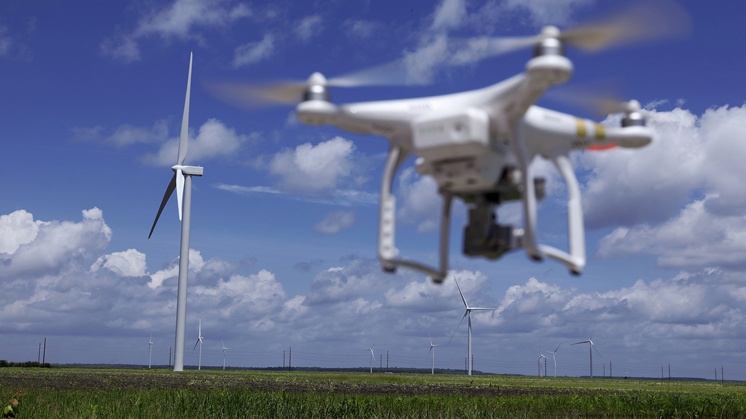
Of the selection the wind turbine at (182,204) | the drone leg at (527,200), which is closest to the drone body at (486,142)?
the drone leg at (527,200)

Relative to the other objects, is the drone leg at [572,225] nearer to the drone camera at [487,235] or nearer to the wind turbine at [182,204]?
the drone camera at [487,235]

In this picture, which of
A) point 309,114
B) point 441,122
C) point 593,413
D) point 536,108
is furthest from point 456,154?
point 593,413

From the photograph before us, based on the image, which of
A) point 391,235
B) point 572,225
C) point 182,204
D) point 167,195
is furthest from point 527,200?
→ point 182,204

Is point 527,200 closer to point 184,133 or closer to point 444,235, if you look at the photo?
point 444,235

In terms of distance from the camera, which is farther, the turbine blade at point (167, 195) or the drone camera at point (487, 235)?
the turbine blade at point (167, 195)

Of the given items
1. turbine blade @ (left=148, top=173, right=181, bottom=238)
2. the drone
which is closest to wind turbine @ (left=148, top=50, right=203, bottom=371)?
turbine blade @ (left=148, top=173, right=181, bottom=238)
